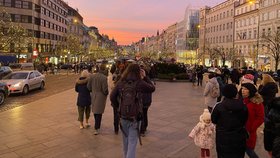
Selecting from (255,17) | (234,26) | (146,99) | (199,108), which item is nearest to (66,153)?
(146,99)

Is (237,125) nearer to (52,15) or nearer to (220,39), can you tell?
(220,39)

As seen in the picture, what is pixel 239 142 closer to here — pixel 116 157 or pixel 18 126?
pixel 116 157

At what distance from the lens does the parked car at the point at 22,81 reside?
18.9 meters

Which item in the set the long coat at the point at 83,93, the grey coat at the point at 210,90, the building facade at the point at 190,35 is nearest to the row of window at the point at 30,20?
the building facade at the point at 190,35

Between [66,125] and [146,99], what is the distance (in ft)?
10.3

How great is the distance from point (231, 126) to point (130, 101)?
5.40 feet

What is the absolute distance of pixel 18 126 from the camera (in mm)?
9938

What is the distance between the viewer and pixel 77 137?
858cm

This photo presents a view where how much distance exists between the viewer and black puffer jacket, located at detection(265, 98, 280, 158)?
12.8 ft

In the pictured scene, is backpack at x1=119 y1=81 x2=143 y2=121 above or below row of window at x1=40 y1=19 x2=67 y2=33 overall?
below

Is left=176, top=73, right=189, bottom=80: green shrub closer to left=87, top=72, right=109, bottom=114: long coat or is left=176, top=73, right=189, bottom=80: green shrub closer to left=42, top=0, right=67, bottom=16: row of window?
left=87, top=72, right=109, bottom=114: long coat

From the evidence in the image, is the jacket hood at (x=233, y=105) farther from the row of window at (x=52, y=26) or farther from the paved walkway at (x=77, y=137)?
the row of window at (x=52, y=26)

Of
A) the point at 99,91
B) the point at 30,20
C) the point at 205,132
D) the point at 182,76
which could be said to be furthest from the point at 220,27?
the point at 205,132

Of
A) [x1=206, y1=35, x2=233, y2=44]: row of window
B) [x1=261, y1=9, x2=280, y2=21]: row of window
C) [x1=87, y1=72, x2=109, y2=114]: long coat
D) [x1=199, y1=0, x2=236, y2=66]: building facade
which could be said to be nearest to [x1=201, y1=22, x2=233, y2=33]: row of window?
[x1=199, y1=0, x2=236, y2=66]: building facade
